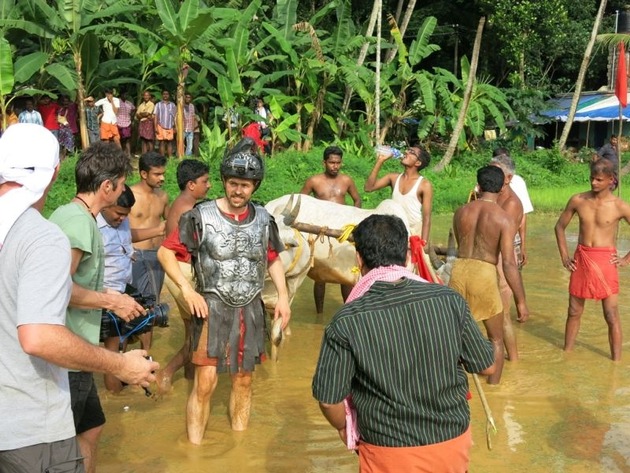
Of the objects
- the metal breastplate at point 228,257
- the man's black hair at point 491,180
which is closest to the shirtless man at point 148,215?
the metal breastplate at point 228,257

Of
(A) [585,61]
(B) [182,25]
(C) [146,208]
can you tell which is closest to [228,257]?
(C) [146,208]

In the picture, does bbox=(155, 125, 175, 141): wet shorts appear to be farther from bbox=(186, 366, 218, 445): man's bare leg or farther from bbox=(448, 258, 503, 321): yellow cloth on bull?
bbox=(186, 366, 218, 445): man's bare leg

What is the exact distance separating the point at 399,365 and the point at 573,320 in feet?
15.5

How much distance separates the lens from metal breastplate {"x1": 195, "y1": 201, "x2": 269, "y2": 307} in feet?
16.4

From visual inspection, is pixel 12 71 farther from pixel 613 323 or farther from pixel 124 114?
pixel 613 323

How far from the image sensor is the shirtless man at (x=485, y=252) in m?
6.21

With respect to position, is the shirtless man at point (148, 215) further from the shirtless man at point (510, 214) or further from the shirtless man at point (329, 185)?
the shirtless man at point (510, 214)

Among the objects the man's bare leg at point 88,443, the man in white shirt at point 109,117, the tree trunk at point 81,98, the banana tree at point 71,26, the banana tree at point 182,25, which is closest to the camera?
the man's bare leg at point 88,443

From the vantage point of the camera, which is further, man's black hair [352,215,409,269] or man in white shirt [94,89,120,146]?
man in white shirt [94,89,120,146]

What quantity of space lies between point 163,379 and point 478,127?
1563 cm

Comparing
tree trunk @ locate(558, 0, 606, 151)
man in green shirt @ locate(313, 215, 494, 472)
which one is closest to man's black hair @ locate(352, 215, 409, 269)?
man in green shirt @ locate(313, 215, 494, 472)

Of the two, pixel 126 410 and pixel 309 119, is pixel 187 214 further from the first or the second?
pixel 309 119

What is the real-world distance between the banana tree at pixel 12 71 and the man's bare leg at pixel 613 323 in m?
11.0

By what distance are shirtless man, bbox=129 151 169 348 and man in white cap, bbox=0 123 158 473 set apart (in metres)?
3.82
